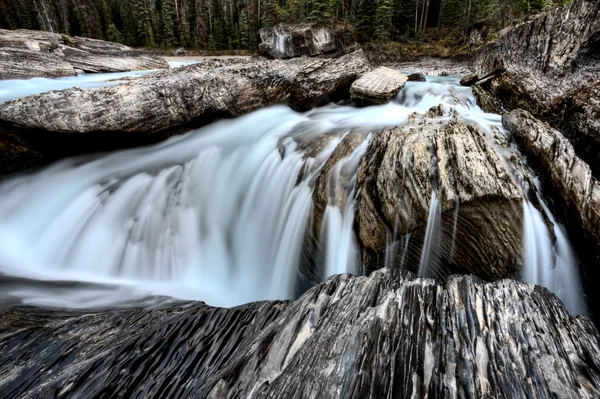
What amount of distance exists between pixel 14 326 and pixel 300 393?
3.13m

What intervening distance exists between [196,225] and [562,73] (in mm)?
7452

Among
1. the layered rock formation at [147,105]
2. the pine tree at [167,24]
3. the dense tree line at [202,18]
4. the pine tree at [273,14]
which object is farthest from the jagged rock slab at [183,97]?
the pine tree at [167,24]

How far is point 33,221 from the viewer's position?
531 cm

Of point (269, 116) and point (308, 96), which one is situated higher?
point (308, 96)

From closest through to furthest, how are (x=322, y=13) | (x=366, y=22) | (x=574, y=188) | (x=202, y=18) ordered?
(x=574, y=188) → (x=322, y=13) → (x=366, y=22) → (x=202, y=18)

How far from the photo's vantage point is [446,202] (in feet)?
10.9

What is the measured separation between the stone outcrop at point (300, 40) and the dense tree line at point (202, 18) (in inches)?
257

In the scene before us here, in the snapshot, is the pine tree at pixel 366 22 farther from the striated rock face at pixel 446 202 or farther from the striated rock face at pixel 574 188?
the striated rock face at pixel 446 202

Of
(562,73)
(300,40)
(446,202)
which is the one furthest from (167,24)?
(446,202)

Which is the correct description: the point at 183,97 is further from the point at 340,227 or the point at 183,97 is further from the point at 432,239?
the point at 432,239

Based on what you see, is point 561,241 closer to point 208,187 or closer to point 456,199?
point 456,199

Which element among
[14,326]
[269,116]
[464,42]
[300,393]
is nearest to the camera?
[300,393]

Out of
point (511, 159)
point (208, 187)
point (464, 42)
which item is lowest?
point (208, 187)

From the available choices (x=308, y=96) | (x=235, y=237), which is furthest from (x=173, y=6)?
(x=235, y=237)
